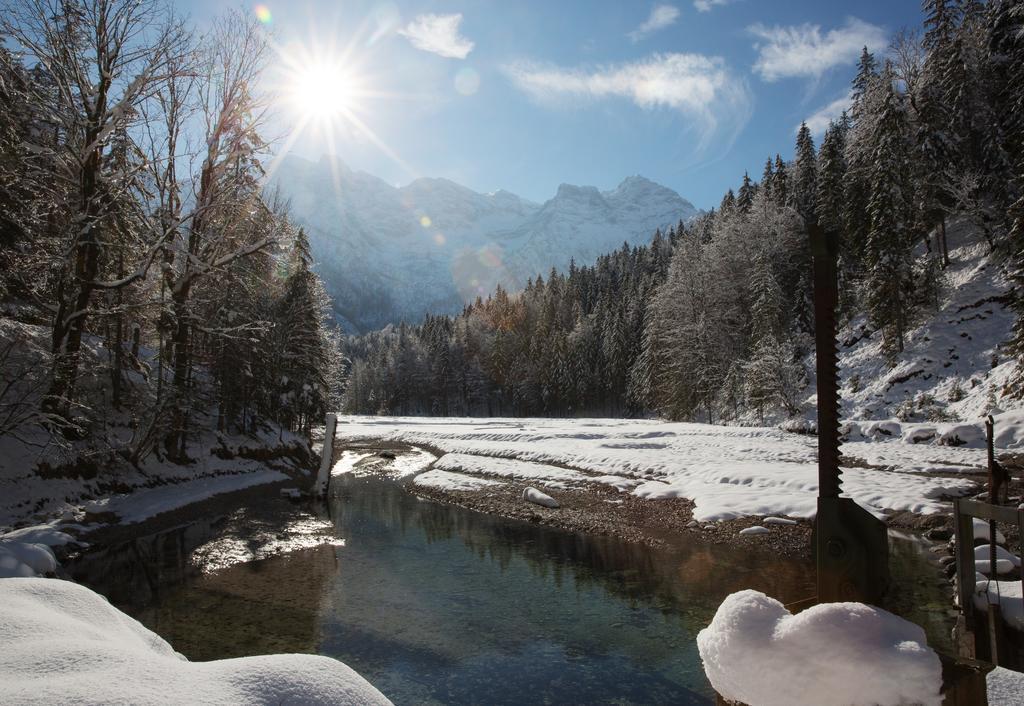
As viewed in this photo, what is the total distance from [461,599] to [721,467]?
14.5m

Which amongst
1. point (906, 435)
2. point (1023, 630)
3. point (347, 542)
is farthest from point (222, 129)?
point (906, 435)

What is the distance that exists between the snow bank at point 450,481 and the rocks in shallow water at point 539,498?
11.0ft

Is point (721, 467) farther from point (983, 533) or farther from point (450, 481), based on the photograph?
point (450, 481)

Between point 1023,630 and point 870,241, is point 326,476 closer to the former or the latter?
point 1023,630

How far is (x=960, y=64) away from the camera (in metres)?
38.1

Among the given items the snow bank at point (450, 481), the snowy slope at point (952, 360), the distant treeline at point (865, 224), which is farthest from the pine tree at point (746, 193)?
the snow bank at point (450, 481)

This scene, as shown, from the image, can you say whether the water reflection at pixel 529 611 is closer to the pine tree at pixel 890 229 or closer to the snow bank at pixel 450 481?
the snow bank at pixel 450 481

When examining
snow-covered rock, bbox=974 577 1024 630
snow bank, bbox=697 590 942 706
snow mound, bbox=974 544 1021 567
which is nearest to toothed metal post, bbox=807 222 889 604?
snow bank, bbox=697 590 942 706

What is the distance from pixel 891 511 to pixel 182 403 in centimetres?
2389

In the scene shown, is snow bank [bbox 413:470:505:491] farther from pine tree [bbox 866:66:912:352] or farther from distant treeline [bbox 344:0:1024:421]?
pine tree [bbox 866:66:912:352]

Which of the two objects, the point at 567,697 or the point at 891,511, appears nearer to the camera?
the point at 567,697

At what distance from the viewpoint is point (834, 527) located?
342cm

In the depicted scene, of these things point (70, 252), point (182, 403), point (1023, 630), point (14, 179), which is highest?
point (14, 179)

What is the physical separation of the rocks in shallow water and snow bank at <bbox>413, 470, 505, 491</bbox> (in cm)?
336
